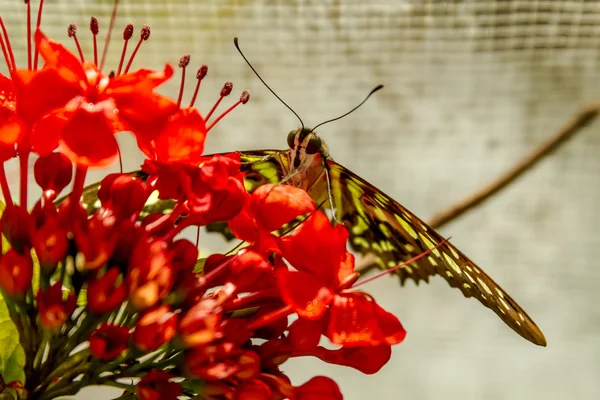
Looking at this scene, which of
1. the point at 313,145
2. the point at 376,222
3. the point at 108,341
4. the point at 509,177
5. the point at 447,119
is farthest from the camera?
the point at 447,119

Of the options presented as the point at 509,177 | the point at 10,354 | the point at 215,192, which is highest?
the point at 215,192

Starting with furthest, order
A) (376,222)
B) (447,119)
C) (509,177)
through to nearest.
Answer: (447,119)
(509,177)
(376,222)

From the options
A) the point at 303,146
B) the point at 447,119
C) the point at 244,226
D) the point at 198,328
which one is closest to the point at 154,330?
the point at 198,328

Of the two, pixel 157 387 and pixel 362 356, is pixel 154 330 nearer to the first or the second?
pixel 157 387

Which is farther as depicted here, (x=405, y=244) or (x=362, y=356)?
(x=405, y=244)

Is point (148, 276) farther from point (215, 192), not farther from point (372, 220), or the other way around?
point (372, 220)

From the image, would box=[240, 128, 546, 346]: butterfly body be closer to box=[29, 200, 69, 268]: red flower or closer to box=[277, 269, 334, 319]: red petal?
box=[277, 269, 334, 319]: red petal

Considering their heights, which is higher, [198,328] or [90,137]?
[90,137]

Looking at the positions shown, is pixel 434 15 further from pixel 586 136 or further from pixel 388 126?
pixel 586 136
